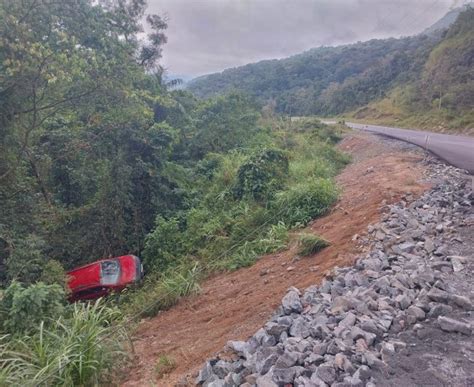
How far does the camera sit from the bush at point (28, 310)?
473cm

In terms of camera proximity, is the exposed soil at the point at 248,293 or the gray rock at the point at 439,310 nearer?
the gray rock at the point at 439,310

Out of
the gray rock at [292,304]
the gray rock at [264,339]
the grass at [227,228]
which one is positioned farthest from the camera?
the grass at [227,228]

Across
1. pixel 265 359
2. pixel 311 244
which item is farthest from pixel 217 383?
pixel 311 244

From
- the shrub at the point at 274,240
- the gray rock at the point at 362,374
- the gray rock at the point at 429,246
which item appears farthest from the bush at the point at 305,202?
the gray rock at the point at 362,374

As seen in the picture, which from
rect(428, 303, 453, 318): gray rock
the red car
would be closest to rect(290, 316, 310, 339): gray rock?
rect(428, 303, 453, 318): gray rock

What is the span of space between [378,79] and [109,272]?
42.2m

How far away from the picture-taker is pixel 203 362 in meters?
3.97

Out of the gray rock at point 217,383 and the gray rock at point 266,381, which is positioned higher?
the gray rock at point 266,381

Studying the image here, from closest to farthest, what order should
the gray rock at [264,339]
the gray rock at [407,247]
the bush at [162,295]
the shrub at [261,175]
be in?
the gray rock at [264,339]
the gray rock at [407,247]
the bush at [162,295]
the shrub at [261,175]

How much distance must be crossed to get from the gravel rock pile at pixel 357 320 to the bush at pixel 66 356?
124cm

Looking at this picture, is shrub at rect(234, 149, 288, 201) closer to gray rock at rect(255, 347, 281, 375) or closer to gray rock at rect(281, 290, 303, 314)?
gray rock at rect(281, 290, 303, 314)

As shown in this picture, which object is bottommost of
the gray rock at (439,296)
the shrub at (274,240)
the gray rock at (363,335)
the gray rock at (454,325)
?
the shrub at (274,240)

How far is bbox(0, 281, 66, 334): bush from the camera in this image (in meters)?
4.73

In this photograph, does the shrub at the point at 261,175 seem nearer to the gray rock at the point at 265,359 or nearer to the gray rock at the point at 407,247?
the gray rock at the point at 407,247
